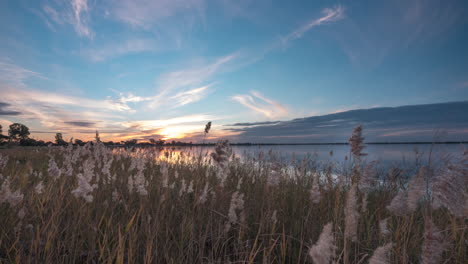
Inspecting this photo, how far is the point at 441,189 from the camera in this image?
1693mm

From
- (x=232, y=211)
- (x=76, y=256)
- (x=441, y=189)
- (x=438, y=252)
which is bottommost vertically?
(x=76, y=256)

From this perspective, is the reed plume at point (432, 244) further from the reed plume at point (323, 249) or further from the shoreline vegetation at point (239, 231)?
the reed plume at point (323, 249)

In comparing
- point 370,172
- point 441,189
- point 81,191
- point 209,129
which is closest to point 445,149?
point 370,172

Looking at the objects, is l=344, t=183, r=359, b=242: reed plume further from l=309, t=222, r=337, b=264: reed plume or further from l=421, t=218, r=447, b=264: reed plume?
l=309, t=222, r=337, b=264: reed plume

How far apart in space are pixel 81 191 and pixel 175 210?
1.36 metres

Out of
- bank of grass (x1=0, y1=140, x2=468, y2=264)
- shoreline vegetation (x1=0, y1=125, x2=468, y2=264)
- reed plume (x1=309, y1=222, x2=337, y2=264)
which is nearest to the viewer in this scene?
reed plume (x1=309, y1=222, x2=337, y2=264)

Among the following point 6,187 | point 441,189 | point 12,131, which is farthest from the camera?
point 12,131

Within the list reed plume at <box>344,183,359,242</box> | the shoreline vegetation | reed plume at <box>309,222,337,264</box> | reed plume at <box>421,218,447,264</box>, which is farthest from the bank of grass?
reed plume at <box>309,222,337,264</box>

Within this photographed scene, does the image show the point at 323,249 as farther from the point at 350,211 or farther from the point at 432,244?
the point at 432,244

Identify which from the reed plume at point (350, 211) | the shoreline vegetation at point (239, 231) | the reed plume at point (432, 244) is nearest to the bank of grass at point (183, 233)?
the shoreline vegetation at point (239, 231)

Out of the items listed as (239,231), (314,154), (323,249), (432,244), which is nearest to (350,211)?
(432,244)

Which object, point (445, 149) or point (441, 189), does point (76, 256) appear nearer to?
point (441, 189)

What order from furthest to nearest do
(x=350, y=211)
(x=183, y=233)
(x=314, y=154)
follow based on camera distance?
(x=314, y=154)
(x=183, y=233)
(x=350, y=211)

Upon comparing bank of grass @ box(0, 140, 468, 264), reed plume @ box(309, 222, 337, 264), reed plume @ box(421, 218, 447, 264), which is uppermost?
reed plume @ box(309, 222, 337, 264)
